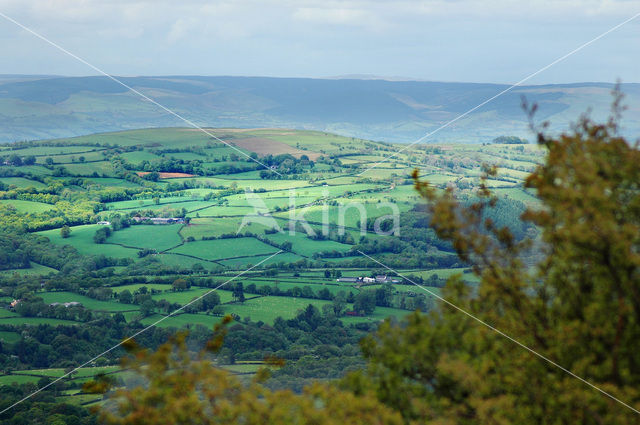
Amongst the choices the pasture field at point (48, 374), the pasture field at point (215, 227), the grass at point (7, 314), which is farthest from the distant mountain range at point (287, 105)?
the grass at point (7, 314)

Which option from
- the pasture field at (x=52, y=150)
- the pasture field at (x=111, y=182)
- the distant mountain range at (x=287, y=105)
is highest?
the distant mountain range at (x=287, y=105)

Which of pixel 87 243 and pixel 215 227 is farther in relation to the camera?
pixel 87 243

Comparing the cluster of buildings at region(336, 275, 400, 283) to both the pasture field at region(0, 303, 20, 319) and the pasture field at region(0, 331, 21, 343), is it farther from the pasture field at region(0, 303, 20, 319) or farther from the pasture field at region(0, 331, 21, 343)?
the pasture field at region(0, 303, 20, 319)

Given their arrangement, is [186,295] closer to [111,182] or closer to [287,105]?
[111,182]

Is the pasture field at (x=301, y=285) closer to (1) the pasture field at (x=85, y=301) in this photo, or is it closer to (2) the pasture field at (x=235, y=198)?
(2) the pasture field at (x=235, y=198)

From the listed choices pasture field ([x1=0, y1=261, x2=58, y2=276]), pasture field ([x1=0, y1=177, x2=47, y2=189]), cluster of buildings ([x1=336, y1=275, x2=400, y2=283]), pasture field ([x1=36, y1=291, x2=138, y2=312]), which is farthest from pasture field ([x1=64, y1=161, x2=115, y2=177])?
cluster of buildings ([x1=336, y1=275, x2=400, y2=283])

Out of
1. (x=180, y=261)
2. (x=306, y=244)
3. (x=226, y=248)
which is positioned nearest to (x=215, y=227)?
(x=226, y=248)

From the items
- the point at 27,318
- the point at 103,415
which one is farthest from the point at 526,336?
the point at 27,318
